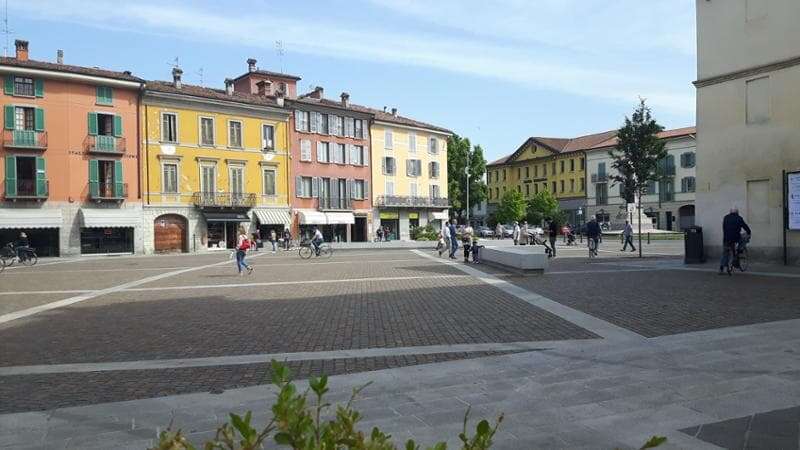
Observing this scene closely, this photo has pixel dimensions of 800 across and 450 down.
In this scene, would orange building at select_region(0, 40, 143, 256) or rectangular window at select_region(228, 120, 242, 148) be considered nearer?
orange building at select_region(0, 40, 143, 256)

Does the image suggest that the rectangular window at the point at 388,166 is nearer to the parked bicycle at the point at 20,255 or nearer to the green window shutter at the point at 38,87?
the green window shutter at the point at 38,87

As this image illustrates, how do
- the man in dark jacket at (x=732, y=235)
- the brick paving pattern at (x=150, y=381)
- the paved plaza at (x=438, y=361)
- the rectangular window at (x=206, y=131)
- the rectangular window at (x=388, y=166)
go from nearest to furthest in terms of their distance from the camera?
the paved plaza at (x=438, y=361) < the brick paving pattern at (x=150, y=381) < the man in dark jacket at (x=732, y=235) < the rectangular window at (x=206, y=131) < the rectangular window at (x=388, y=166)

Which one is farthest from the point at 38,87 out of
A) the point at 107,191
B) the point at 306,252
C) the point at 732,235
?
the point at 732,235

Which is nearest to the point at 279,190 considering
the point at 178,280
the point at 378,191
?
the point at 378,191

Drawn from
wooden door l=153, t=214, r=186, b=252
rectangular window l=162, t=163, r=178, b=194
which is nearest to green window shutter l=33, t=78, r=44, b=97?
rectangular window l=162, t=163, r=178, b=194

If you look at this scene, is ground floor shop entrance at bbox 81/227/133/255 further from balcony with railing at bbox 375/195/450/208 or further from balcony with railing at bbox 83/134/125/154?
balcony with railing at bbox 375/195/450/208

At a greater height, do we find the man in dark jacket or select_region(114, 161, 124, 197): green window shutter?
select_region(114, 161, 124, 197): green window shutter

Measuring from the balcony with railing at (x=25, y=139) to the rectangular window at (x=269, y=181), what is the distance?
Result: 15.1 m

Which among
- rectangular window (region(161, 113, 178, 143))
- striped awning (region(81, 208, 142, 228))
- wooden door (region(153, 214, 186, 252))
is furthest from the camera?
rectangular window (region(161, 113, 178, 143))

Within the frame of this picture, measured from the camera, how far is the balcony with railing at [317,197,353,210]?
49.5 meters

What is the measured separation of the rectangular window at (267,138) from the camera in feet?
150

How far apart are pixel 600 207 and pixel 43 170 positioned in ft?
201

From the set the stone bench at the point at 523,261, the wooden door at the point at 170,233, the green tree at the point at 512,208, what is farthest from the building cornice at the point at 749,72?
the green tree at the point at 512,208

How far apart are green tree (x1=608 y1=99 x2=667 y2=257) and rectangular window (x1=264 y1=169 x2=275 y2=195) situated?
96.5ft
